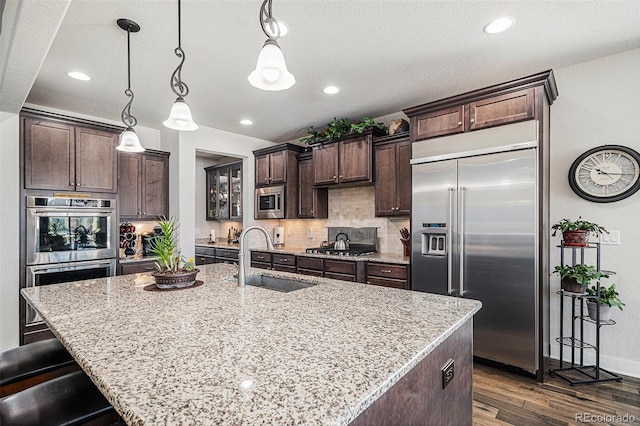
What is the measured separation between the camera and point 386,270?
3.47 m

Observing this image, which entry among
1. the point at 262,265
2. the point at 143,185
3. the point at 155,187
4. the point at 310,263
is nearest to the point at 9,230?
the point at 143,185

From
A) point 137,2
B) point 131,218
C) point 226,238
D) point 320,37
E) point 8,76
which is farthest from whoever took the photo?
point 226,238

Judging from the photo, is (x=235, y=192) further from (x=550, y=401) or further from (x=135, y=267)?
(x=550, y=401)

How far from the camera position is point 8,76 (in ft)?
7.18

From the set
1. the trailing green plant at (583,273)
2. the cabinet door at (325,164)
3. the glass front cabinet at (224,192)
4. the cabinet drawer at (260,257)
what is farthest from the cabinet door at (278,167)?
the trailing green plant at (583,273)

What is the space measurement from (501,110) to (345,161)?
1865 millimetres

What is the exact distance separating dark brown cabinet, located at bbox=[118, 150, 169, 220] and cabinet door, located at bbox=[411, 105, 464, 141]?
334cm

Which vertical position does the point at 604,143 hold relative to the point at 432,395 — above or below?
above

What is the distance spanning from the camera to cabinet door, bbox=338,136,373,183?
3961 mm

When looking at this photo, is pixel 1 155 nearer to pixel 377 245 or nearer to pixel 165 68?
pixel 165 68

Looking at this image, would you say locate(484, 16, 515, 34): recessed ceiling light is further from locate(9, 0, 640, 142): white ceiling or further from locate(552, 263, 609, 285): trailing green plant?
locate(552, 263, 609, 285): trailing green plant

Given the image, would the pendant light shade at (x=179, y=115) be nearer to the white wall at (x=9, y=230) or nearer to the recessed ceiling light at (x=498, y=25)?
the recessed ceiling light at (x=498, y=25)

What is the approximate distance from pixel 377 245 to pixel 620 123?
260 cm

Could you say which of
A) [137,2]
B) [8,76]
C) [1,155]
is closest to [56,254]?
[1,155]
